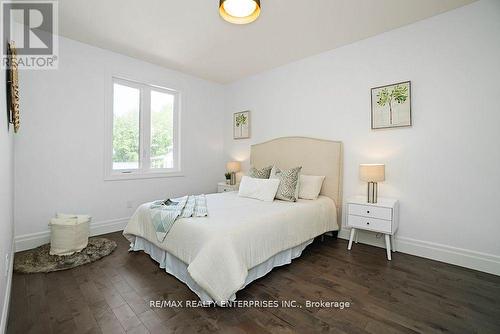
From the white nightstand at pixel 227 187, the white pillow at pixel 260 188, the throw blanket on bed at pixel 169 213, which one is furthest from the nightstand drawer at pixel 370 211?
the white nightstand at pixel 227 187

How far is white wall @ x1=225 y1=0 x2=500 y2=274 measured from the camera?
2.32m

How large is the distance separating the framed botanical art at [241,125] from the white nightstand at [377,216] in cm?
244

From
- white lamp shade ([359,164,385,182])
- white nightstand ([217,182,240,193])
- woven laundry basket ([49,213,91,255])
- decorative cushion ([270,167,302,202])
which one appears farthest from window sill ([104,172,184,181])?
white lamp shade ([359,164,385,182])

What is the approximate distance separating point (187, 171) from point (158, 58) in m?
2.00

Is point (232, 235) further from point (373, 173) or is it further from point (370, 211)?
point (373, 173)

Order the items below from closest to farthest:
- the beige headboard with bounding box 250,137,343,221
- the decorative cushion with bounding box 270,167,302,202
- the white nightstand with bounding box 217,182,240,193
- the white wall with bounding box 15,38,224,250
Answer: the white wall with bounding box 15,38,224,250, the decorative cushion with bounding box 270,167,302,202, the beige headboard with bounding box 250,137,343,221, the white nightstand with bounding box 217,182,240,193

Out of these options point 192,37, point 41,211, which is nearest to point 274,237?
point 192,37

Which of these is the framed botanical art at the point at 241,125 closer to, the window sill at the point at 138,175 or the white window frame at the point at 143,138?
the white window frame at the point at 143,138

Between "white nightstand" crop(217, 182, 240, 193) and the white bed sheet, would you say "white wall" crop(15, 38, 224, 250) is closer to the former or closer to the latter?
"white nightstand" crop(217, 182, 240, 193)

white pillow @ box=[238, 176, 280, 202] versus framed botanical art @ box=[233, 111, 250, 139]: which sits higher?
framed botanical art @ box=[233, 111, 250, 139]

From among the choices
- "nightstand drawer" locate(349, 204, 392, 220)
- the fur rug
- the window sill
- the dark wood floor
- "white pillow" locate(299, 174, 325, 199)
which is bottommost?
the dark wood floor

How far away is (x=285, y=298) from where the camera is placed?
6.16 feet

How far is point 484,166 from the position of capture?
233 centimetres

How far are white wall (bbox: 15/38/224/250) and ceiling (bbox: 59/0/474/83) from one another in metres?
0.28
